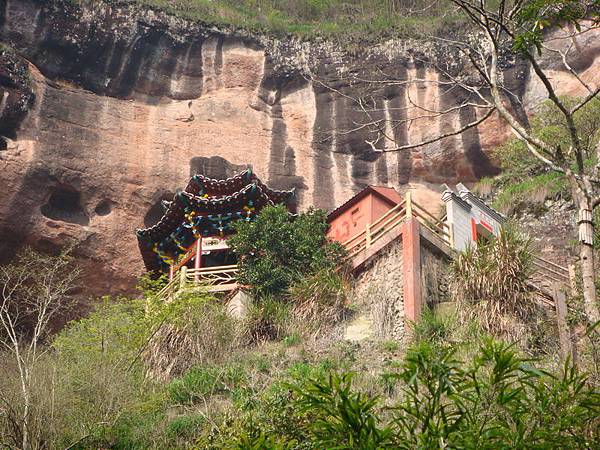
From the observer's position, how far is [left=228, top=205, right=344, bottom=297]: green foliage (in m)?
18.9

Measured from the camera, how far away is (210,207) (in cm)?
2144

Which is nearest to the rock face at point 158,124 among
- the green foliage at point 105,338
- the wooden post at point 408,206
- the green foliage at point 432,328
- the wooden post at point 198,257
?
the wooden post at point 198,257

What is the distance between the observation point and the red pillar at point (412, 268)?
17359 mm

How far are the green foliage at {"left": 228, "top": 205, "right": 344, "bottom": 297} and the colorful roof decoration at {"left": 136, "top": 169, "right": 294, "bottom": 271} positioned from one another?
1225mm

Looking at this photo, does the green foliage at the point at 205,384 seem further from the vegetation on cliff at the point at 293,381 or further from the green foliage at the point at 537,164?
the green foliage at the point at 537,164

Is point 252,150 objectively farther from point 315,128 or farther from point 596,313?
point 596,313

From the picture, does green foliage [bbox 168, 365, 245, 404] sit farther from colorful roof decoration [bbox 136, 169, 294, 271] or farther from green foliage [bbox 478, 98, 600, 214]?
green foliage [bbox 478, 98, 600, 214]

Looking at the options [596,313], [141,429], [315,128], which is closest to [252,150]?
[315,128]

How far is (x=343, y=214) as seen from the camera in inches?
864

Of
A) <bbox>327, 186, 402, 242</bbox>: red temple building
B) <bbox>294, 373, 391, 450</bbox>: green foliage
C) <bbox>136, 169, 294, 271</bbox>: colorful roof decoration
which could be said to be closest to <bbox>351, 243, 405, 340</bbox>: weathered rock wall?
<bbox>327, 186, 402, 242</bbox>: red temple building

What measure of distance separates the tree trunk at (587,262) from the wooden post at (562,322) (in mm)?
6103

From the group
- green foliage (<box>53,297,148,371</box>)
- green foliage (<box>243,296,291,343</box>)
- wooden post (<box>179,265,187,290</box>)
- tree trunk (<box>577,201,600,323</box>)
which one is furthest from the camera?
wooden post (<box>179,265,187,290</box>)

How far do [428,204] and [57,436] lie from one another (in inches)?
703

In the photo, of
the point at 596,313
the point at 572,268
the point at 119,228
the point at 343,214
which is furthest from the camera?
the point at 119,228
